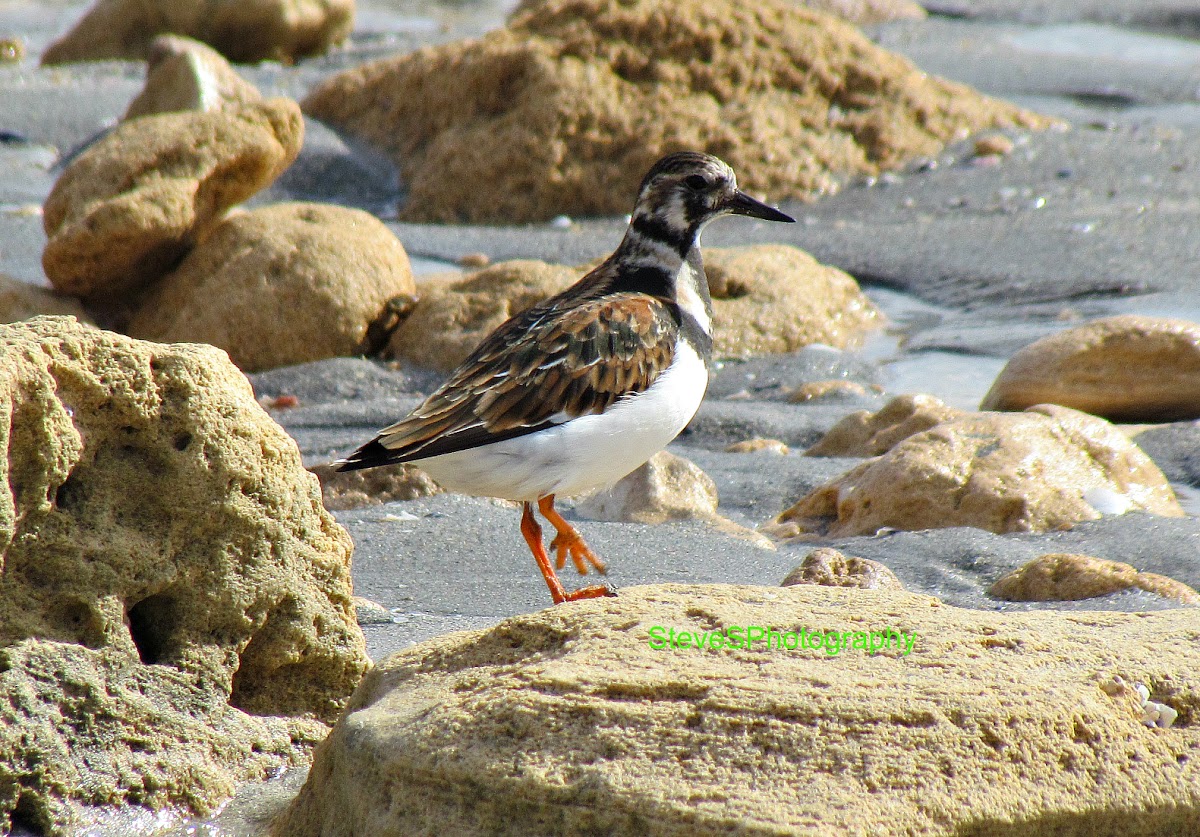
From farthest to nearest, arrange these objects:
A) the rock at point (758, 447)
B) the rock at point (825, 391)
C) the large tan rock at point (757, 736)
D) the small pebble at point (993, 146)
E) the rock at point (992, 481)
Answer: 1. the small pebble at point (993, 146)
2. the rock at point (825, 391)
3. the rock at point (758, 447)
4. the rock at point (992, 481)
5. the large tan rock at point (757, 736)

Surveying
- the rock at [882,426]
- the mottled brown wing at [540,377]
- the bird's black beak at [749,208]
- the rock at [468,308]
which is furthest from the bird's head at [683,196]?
the rock at [468,308]

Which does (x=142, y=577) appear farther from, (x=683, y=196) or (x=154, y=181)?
(x=154, y=181)

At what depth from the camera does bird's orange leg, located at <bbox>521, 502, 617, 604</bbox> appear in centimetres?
384

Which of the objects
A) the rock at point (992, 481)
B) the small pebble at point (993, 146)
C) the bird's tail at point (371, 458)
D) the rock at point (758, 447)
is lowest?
the rock at point (758, 447)

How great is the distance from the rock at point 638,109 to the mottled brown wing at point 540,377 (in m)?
5.55

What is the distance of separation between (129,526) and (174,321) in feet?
15.0

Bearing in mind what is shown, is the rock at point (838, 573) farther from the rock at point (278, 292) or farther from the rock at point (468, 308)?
the rock at point (278, 292)

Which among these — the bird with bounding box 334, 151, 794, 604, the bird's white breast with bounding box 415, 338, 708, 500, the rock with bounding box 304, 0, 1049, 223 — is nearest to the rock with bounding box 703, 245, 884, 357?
the rock with bounding box 304, 0, 1049, 223

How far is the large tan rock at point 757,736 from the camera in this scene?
250 cm

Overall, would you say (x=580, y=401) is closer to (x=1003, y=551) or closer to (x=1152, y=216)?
(x=1003, y=551)

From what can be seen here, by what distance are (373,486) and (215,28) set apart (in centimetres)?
979

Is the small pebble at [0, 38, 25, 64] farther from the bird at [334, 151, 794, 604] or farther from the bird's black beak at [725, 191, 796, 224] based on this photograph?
the bird at [334, 151, 794, 604]

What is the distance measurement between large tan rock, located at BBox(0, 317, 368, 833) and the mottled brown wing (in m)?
0.80

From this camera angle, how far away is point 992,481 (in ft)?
17.1
